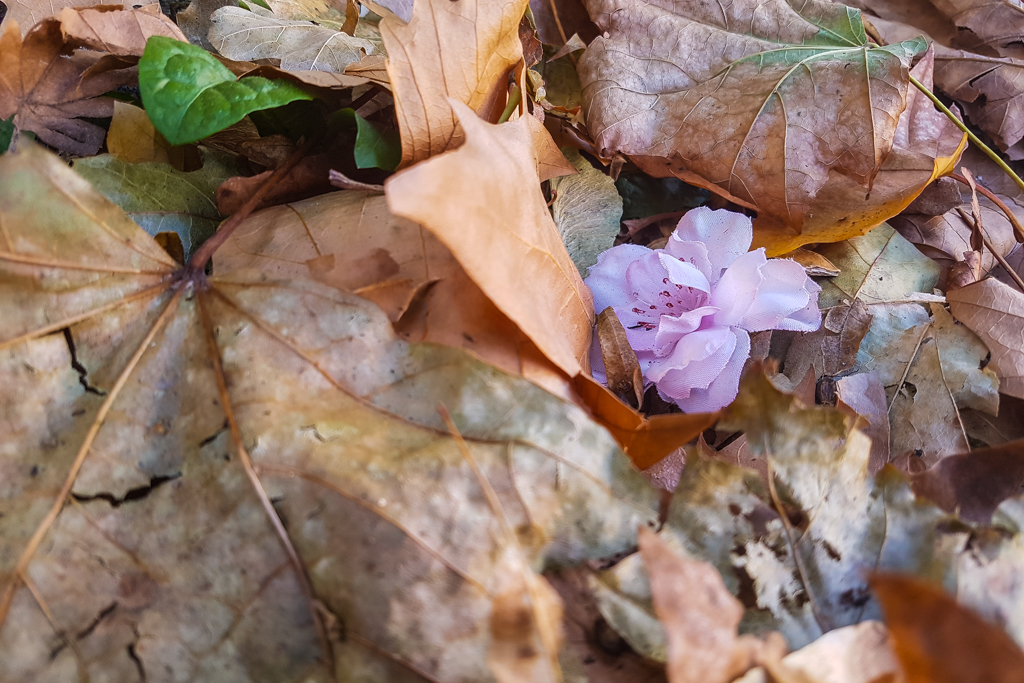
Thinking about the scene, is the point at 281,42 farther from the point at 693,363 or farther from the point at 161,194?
the point at 693,363

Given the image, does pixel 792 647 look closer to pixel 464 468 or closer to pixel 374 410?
pixel 464 468

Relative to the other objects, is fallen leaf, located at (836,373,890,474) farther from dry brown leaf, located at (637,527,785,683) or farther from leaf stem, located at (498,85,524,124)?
leaf stem, located at (498,85,524,124)

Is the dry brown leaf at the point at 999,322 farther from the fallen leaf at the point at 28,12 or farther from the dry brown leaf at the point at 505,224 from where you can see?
the fallen leaf at the point at 28,12

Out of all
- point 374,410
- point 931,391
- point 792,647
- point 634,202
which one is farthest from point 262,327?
point 931,391

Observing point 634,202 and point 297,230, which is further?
point 634,202

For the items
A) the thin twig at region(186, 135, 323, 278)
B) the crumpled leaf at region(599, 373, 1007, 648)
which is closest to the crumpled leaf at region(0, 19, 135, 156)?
the thin twig at region(186, 135, 323, 278)

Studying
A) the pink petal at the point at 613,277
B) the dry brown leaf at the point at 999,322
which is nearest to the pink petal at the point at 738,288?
the pink petal at the point at 613,277

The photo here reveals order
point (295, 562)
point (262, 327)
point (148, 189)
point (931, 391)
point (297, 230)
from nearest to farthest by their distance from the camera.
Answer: point (295, 562) → point (262, 327) → point (297, 230) → point (148, 189) → point (931, 391)

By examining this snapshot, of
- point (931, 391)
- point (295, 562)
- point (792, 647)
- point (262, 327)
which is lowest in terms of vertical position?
point (931, 391)
